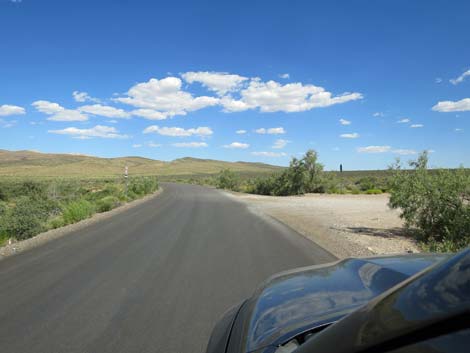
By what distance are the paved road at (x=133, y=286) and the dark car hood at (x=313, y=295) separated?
1.79 metres

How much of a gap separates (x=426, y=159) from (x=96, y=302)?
10.2 metres

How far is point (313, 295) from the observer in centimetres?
254

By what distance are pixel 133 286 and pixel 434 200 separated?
852 cm

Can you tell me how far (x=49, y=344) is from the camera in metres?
4.27

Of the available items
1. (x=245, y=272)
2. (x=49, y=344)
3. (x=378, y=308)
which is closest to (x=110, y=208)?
(x=245, y=272)

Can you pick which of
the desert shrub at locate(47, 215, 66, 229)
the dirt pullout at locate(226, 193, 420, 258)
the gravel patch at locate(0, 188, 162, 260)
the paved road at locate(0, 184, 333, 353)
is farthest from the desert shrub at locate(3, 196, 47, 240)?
the dirt pullout at locate(226, 193, 420, 258)

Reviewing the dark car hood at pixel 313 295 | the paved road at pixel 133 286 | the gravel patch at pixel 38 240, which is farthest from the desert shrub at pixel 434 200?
the gravel patch at pixel 38 240

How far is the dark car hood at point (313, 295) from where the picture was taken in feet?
6.72

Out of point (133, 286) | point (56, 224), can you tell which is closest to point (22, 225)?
point (56, 224)

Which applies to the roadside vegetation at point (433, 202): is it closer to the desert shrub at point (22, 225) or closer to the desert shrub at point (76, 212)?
the desert shrub at point (22, 225)

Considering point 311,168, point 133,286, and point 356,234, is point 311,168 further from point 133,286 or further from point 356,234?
point 133,286

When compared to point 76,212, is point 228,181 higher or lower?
higher

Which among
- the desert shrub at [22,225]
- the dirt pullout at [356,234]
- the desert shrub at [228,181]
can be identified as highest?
the desert shrub at [228,181]

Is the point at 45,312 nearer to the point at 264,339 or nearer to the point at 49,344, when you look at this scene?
the point at 49,344
